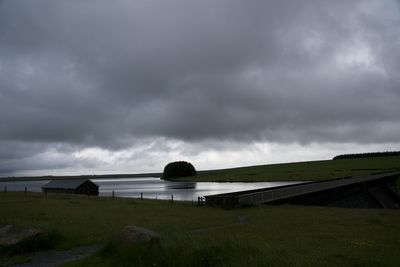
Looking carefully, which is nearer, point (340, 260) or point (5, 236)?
point (340, 260)

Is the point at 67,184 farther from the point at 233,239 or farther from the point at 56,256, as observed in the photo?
the point at 233,239

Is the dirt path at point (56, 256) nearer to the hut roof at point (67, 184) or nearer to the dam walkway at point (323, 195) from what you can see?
the dam walkway at point (323, 195)

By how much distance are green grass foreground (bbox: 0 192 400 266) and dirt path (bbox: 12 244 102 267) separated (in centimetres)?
82

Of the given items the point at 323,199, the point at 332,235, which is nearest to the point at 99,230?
the point at 332,235

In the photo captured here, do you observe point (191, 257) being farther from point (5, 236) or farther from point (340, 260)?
point (5, 236)

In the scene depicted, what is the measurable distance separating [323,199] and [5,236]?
45053 millimetres

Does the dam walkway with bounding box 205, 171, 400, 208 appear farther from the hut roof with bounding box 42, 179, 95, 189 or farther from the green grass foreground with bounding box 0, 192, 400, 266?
the hut roof with bounding box 42, 179, 95, 189

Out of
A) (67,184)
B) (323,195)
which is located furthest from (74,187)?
(323,195)

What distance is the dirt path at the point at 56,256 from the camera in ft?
46.3

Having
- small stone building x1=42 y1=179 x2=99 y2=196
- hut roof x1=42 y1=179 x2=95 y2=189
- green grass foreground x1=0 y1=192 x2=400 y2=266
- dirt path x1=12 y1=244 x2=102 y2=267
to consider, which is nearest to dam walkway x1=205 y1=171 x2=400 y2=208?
green grass foreground x1=0 y1=192 x2=400 y2=266

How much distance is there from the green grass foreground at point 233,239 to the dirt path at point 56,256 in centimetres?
82

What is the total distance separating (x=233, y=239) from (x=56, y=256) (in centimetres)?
728

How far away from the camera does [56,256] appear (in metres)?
15.5

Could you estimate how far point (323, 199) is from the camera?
5316 centimetres
